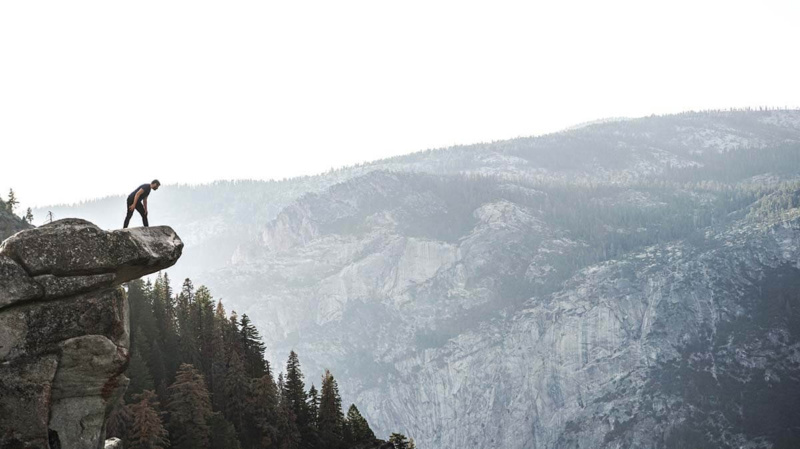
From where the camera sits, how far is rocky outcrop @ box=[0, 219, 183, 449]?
25109 millimetres

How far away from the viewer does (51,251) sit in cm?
2591

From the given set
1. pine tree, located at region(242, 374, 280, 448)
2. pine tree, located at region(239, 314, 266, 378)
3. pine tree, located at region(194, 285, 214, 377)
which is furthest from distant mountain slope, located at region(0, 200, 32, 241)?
pine tree, located at region(242, 374, 280, 448)

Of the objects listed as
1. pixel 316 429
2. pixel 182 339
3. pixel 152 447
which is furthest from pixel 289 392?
pixel 152 447

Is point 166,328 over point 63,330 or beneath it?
beneath

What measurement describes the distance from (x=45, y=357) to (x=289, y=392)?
232 feet

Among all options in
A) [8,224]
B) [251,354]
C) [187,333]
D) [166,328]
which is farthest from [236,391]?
[8,224]

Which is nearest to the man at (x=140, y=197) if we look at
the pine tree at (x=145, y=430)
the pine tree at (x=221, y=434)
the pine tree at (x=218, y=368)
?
the pine tree at (x=145, y=430)

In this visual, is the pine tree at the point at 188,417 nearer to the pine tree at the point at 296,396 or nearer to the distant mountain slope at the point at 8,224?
the pine tree at the point at 296,396

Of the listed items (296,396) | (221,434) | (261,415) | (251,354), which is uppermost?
(251,354)

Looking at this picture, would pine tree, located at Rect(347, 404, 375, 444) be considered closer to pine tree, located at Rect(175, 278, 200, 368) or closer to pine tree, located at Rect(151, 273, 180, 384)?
pine tree, located at Rect(175, 278, 200, 368)

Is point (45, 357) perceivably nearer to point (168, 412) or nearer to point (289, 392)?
point (168, 412)

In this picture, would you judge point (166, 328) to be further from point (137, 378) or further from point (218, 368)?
point (137, 378)

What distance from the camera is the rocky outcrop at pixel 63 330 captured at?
25109 mm

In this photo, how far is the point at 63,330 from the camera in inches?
1026
